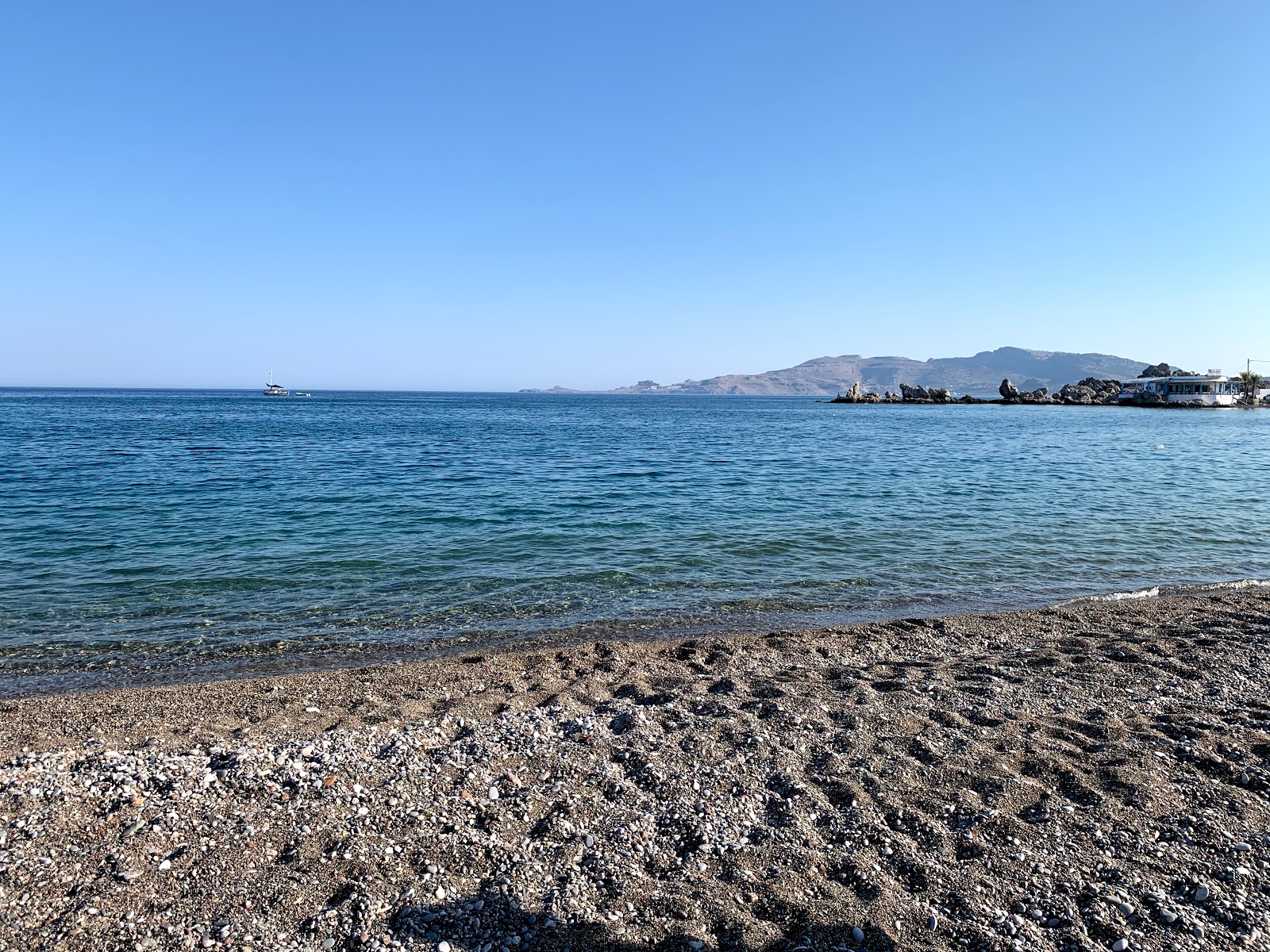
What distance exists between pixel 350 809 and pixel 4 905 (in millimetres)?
2010

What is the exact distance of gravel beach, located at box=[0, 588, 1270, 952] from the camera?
4270 millimetres

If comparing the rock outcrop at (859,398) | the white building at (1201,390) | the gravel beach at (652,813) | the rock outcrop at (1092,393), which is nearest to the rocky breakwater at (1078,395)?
the rock outcrop at (1092,393)

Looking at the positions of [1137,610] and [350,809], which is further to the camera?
[1137,610]

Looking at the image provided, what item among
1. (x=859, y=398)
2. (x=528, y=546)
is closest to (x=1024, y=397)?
(x=859, y=398)

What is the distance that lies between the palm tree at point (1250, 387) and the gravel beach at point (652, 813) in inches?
5600

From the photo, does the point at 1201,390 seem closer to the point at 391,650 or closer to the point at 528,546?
the point at 528,546

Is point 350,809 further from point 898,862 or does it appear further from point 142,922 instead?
point 898,862

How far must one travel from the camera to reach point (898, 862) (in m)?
4.86

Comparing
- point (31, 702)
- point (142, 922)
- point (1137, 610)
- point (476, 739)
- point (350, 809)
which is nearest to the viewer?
point (142, 922)

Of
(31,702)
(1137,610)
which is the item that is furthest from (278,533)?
(1137,610)

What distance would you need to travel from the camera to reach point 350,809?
213 inches

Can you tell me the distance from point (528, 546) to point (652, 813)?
1120 cm

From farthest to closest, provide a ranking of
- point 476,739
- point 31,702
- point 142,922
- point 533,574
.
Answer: point 533,574 → point 31,702 → point 476,739 → point 142,922

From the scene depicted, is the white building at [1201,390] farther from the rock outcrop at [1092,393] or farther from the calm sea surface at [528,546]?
the calm sea surface at [528,546]
